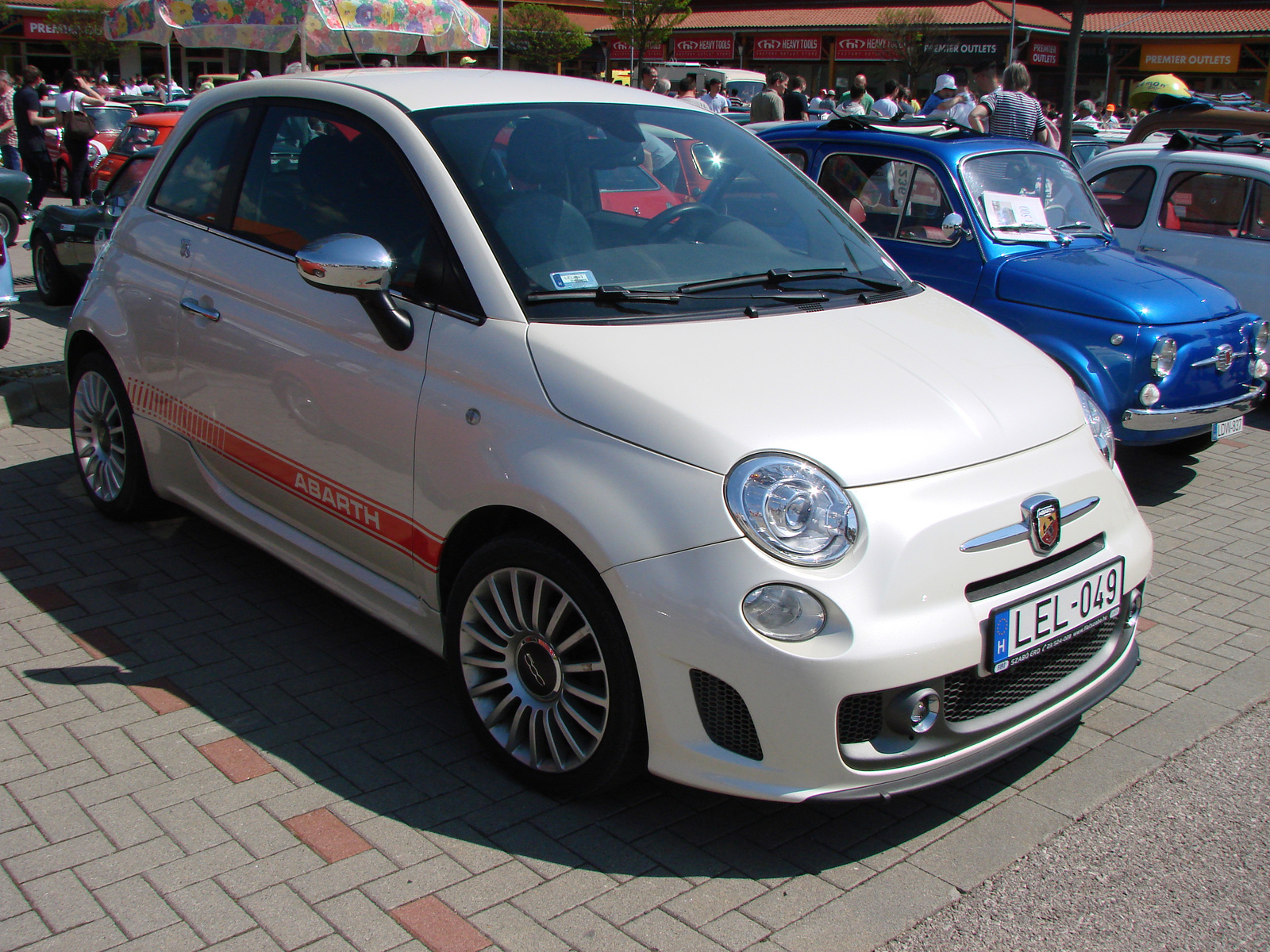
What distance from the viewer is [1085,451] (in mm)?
3213

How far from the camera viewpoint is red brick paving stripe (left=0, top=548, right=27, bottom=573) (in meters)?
4.61

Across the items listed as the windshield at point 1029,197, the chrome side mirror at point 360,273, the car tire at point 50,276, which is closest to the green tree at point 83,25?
the car tire at point 50,276

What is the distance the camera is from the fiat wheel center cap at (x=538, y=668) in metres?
3.01

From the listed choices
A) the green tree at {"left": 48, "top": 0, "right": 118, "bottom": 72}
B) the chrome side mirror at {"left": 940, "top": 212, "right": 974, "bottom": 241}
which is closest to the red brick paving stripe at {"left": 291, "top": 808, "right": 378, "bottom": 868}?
the chrome side mirror at {"left": 940, "top": 212, "right": 974, "bottom": 241}

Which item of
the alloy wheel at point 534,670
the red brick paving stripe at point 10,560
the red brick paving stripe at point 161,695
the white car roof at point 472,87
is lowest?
the red brick paving stripe at point 161,695

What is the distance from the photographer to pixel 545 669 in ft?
9.98

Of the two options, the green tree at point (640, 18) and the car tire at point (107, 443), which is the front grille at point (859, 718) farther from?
the green tree at point (640, 18)

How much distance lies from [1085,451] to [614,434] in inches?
54.5

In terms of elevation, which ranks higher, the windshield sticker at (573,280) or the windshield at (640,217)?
the windshield at (640,217)

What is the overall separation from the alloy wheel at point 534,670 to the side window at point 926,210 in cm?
434

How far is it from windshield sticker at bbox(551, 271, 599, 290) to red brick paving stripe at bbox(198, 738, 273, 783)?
5.28 feet

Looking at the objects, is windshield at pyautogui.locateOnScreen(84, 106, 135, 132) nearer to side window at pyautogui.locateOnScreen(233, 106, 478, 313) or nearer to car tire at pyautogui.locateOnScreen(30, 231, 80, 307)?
car tire at pyautogui.locateOnScreen(30, 231, 80, 307)

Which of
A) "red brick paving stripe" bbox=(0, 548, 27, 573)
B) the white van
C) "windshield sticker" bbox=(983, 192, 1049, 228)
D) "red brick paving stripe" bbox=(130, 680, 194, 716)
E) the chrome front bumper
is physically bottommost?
"red brick paving stripe" bbox=(130, 680, 194, 716)

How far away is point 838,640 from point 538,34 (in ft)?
153
